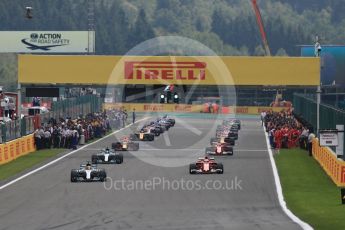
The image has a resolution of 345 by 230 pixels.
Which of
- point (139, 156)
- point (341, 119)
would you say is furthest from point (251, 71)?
point (341, 119)

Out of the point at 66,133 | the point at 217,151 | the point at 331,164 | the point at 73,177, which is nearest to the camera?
the point at 73,177

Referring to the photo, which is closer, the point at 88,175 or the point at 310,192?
the point at 310,192

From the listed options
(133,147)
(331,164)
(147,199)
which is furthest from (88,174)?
(133,147)

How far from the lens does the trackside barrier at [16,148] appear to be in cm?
4562

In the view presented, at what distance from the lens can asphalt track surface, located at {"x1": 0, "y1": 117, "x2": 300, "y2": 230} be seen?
24.6m

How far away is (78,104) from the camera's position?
250 feet

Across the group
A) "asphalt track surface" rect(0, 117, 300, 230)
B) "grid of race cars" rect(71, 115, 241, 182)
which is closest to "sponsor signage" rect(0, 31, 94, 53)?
"grid of race cars" rect(71, 115, 241, 182)

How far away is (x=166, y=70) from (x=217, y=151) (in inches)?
198

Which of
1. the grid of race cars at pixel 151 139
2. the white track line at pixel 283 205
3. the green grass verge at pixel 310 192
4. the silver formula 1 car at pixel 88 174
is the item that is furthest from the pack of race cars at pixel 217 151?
the silver formula 1 car at pixel 88 174

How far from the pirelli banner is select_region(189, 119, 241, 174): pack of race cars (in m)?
3.38

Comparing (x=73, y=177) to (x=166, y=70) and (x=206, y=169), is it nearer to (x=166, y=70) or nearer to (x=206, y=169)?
(x=206, y=169)

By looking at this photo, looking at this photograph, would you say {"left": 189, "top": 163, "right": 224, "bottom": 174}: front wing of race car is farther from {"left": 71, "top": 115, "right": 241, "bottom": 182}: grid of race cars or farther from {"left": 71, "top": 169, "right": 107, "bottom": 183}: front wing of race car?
{"left": 71, "top": 169, "right": 107, "bottom": 183}: front wing of race car

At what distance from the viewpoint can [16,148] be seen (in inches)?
1925

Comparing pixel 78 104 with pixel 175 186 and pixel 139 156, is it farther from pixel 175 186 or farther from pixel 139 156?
pixel 175 186
